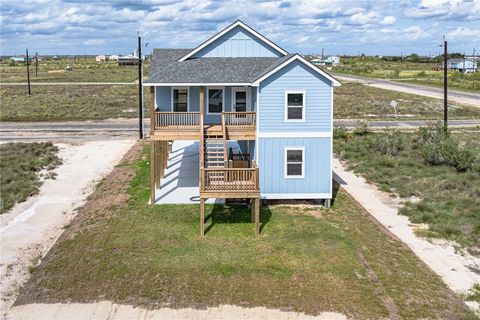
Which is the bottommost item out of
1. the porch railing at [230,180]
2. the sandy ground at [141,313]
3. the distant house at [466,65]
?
the sandy ground at [141,313]

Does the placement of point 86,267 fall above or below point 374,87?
below

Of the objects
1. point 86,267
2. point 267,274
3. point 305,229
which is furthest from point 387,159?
point 86,267

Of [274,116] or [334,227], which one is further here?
[274,116]

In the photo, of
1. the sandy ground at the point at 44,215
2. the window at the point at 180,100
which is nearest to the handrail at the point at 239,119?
the window at the point at 180,100

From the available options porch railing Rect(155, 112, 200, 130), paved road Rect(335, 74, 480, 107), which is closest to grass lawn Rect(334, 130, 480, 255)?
porch railing Rect(155, 112, 200, 130)

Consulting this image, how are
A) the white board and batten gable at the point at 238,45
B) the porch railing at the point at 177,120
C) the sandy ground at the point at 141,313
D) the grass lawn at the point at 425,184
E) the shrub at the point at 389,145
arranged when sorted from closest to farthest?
the sandy ground at the point at 141,313, the grass lawn at the point at 425,184, the porch railing at the point at 177,120, the white board and batten gable at the point at 238,45, the shrub at the point at 389,145

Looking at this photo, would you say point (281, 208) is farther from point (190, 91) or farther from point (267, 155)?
point (190, 91)

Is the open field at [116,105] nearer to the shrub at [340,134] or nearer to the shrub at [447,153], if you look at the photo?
the shrub at [340,134]

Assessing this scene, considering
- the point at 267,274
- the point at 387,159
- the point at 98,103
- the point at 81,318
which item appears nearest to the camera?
the point at 81,318
